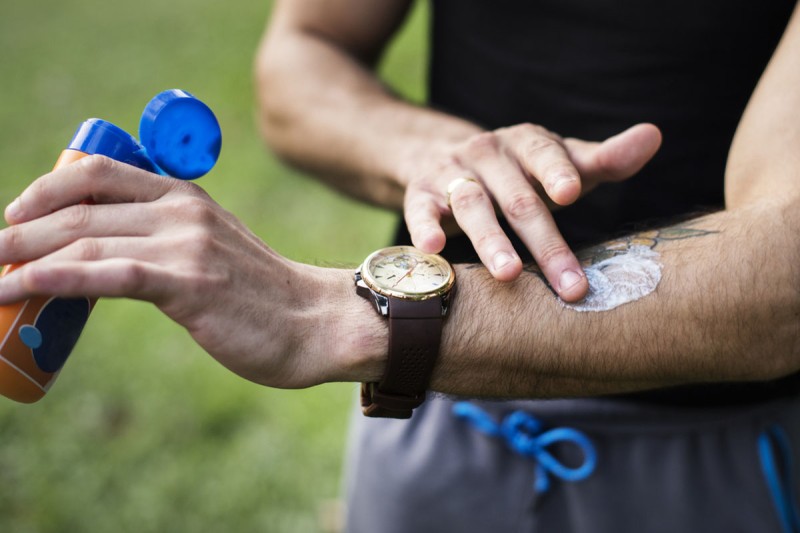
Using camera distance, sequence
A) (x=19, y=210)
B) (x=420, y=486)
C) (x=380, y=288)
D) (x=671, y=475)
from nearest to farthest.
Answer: (x=19, y=210)
(x=380, y=288)
(x=671, y=475)
(x=420, y=486)

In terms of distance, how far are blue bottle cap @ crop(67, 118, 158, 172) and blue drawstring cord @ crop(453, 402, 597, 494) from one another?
105cm

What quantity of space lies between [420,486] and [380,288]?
2.78 ft

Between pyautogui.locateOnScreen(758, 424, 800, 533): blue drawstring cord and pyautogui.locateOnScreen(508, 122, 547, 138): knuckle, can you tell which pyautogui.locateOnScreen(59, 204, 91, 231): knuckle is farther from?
pyautogui.locateOnScreen(758, 424, 800, 533): blue drawstring cord

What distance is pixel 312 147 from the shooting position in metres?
2.21

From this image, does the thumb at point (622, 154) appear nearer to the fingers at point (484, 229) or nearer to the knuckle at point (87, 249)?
the fingers at point (484, 229)

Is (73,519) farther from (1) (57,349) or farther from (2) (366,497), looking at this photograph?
(1) (57,349)

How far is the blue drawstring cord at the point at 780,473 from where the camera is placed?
6.01 ft

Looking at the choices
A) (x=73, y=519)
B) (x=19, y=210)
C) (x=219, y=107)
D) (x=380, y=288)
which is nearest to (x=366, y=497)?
(x=380, y=288)

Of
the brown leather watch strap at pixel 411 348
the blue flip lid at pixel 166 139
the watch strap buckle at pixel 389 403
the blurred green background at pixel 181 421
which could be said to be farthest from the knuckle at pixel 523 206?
the blurred green background at pixel 181 421

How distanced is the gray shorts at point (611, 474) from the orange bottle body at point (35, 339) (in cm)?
104

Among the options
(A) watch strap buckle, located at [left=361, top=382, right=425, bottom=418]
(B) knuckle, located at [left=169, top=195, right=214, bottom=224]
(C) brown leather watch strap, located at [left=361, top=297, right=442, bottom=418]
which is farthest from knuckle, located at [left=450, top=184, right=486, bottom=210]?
(B) knuckle, located at [left=169, top=195, right=214, bottom=224]

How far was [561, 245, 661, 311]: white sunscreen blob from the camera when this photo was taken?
56.3 inches

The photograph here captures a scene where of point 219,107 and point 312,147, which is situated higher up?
point 312,147

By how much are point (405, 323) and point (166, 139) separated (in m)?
0.51
